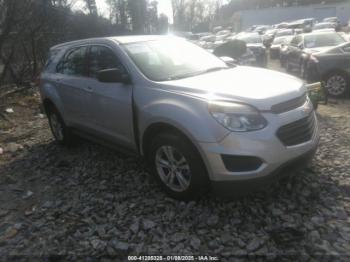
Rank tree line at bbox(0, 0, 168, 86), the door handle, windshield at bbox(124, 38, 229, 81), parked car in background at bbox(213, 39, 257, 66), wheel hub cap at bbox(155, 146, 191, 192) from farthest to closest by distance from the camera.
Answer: parked car in background at bbox(213, 39, 257, 66), tree line at bbox(0, 0, 168, 86), the door handle, windshield at bbox(124, 38, 229, 81), wheel hub cap at bbox(155, 146, 191, 192)

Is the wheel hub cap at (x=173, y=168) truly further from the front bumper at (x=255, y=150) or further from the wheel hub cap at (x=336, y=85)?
the wheel hub cap at (x=336, y=85)

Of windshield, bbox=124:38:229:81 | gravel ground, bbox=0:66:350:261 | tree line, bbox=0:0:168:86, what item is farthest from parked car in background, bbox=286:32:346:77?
tree line, bbox=0:0:168:86

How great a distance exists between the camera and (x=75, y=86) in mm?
5039

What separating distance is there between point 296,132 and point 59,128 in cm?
413

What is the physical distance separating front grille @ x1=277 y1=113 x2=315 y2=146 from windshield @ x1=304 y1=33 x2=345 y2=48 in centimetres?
782

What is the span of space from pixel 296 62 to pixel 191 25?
66.6 metres

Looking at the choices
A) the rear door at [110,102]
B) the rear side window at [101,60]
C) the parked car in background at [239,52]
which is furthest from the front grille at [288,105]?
the parked car in background at [239,52]

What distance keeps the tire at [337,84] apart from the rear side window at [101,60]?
5.57 m

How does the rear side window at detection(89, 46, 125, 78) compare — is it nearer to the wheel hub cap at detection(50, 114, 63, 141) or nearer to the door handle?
the door handle

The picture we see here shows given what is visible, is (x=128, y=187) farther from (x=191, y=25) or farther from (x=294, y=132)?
(x=191, y=25)

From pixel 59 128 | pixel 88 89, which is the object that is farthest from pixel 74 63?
pixel 59 128

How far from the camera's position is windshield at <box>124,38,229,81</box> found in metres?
4.09

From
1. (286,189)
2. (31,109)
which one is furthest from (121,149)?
(31,109)

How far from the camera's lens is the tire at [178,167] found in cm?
339
